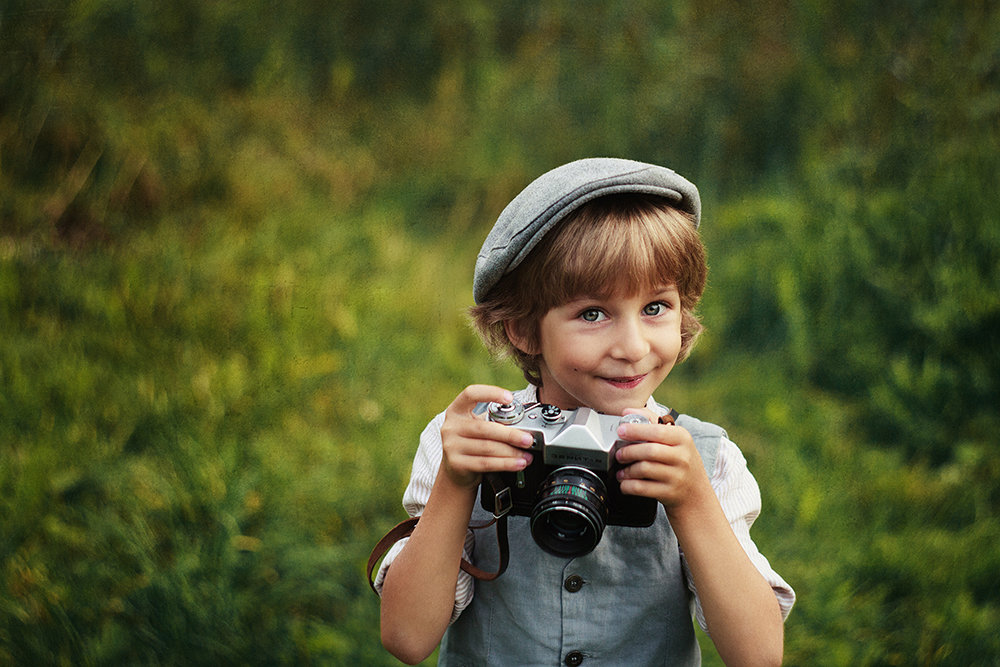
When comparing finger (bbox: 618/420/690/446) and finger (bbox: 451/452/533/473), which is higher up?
finger (bbox: 618/420/690/446)

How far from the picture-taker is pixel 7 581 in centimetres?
221

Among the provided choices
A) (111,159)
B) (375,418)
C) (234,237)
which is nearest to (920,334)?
(375,418)

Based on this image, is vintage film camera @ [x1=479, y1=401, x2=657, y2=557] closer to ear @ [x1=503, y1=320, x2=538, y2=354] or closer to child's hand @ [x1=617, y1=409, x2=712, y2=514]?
child's hand @ [x1=617, y1=409, x2=712, y2=514]

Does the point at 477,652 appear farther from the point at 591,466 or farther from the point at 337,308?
the point at 337,308

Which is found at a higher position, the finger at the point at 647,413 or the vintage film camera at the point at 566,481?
the finger at the point at 647,413

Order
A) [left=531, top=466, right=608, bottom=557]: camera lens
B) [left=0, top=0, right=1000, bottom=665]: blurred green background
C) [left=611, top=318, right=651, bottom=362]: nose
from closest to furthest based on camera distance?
[left=531, top=466, right=608, bottom=557]: camera lens < [left=611, top=318, right=651, bottom=362]: nose < [left=0, top=0, right=1000, bottom=665]: blurred green background

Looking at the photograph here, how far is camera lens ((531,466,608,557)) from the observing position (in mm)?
1137

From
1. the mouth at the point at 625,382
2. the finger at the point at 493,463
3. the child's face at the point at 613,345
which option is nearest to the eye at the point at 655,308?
the child's face at the point at 613,345

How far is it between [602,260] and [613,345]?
127 mm

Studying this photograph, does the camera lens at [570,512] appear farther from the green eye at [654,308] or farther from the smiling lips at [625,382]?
the green eye at [654,308]

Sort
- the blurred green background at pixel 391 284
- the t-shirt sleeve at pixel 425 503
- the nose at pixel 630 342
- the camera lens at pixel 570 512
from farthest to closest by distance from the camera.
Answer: the blurred green background at pixel 391 284
the t-shirt sleeve at pixel 425 503
the nose at pixel 630 342
the camera lens at pixel 570 512

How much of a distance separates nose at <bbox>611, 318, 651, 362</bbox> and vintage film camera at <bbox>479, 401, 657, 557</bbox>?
101 millimetres

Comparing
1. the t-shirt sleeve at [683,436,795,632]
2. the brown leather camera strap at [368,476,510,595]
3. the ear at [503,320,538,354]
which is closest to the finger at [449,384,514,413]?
the brown leather camera strap at [368,476,510,595]

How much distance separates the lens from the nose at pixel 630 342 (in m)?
1.28
